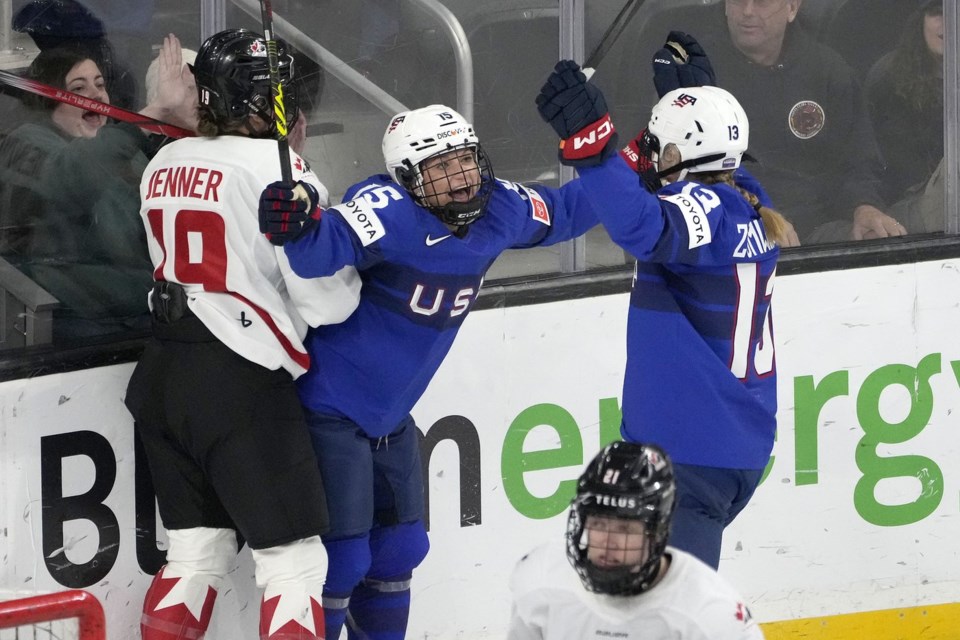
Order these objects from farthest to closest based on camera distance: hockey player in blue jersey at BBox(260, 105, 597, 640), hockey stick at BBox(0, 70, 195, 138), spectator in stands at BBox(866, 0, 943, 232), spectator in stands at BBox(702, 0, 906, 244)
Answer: spectator in stands at BBox(866, 0, 943, 232)
spectator in stands at BBox(702, 0, 906, 244)
hockey stick at BBox(0, 70, 195, 138)
hockey player in blue jersey at BBox(260, 105, 597, 640)

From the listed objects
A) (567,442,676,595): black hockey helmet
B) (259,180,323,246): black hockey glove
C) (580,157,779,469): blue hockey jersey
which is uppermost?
(259,180,323,246): black hockey glove

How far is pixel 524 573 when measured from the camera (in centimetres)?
238

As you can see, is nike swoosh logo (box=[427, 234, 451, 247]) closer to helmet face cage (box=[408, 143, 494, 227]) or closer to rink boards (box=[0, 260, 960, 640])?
helmet face cage (box=[408, 143, 494, 227])

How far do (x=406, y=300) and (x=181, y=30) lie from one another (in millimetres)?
823

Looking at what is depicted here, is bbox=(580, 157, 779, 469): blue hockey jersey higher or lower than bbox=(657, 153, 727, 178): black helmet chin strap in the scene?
lower

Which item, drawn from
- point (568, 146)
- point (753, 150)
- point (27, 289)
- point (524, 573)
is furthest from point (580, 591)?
point (753, 150)

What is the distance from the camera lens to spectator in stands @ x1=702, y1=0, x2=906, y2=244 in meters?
4.36

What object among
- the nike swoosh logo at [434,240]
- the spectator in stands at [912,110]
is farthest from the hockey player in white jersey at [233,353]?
the spectator in stands at [912,110]

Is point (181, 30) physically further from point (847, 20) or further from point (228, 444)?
point (847, 20)

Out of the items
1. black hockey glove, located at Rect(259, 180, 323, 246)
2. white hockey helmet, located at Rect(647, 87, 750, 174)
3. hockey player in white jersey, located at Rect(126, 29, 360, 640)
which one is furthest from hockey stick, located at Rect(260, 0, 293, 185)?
white hockey helmet, located at Rect(647, 87, 750, 174)

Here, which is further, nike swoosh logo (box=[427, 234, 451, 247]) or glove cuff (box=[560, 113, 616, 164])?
nike swoosh logo (box=[427, 234, 451, 247])

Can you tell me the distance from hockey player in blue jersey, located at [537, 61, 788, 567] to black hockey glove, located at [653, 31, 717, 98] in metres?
0.27

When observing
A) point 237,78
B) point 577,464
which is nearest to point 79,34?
point 237,78

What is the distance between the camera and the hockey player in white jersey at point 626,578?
89.0 inches
